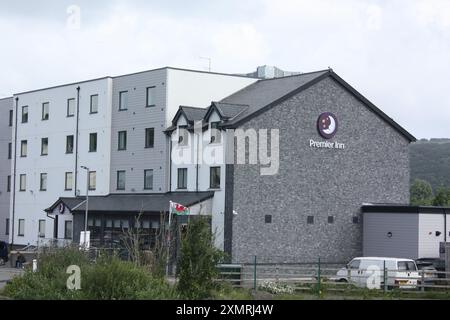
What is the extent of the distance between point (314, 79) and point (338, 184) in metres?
6.60

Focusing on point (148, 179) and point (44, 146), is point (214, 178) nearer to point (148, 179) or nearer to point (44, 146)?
point (148, 179)

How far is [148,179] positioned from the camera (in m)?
54.9

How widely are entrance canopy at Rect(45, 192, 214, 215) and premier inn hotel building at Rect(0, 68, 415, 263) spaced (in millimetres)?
119

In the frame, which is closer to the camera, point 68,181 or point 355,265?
point 355,265

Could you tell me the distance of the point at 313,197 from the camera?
5078 centimetres

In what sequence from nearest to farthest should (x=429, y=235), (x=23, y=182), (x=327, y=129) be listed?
(x=429, y=235) < (x=327, y=129) < (x=23, y=182)

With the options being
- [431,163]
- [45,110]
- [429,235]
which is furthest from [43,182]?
[431,163]

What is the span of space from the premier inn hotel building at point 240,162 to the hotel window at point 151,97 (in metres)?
0.07

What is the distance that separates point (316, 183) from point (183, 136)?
8.60 m

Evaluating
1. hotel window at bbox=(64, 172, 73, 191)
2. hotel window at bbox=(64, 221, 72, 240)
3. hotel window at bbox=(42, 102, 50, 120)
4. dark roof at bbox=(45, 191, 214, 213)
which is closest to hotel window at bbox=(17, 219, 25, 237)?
hotel window at bbox=(64, 172, 73, 191)

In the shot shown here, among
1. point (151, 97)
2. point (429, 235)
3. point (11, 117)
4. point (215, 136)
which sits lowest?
point (429, 235)

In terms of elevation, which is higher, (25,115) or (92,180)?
(25,115)

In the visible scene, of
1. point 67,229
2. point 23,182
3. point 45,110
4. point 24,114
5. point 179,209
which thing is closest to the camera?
point 179,209
